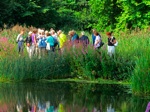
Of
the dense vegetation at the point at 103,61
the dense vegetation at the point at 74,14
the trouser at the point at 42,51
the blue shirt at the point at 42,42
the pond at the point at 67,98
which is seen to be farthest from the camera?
the dense vegetation at the point at 74,14

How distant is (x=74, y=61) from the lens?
59.6ft

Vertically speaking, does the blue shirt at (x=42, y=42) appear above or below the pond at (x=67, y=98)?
above

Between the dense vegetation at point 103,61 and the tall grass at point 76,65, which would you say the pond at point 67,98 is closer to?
the dense vegetation at point 103,61

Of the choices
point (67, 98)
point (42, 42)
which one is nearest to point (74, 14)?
point (42, 42)

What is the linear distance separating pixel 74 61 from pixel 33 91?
364 cm

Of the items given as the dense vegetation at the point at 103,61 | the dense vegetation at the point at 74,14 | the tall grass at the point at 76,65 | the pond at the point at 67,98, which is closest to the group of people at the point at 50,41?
the dense vegetation at the point at 103,61

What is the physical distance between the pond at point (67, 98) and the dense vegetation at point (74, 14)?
18.2m

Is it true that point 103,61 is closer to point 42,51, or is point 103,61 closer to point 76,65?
point 76,65

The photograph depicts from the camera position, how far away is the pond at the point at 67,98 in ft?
39.9

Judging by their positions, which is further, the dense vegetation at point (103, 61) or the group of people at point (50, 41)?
the group of people at point (50, 41)

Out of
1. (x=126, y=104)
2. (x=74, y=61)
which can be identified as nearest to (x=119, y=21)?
(x=74, y=61)

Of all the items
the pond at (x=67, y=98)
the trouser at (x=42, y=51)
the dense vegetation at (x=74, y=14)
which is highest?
the dense vegetation at (x=74, y=14)

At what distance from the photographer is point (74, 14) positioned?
44375 millimetres

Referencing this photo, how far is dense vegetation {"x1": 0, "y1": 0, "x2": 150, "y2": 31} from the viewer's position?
114 ft
